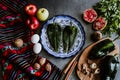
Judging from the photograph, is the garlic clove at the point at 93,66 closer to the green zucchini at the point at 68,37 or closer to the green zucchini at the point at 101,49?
the green zucchini at the point at 101,49

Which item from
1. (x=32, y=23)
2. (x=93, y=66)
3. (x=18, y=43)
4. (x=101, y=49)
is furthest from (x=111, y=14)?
(x=18, y=43)

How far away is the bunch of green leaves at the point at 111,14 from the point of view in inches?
82.2

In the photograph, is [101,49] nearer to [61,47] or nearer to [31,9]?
[61,47]

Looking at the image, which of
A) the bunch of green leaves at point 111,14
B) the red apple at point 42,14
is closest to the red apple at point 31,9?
the red apple at point 42,14

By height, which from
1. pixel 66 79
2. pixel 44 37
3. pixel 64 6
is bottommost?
pixel 66 79

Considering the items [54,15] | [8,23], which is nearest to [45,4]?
[54,15]

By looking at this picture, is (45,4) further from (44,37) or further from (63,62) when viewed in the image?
(63,62)

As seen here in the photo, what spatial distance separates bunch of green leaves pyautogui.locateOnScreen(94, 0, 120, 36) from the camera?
2.09 m

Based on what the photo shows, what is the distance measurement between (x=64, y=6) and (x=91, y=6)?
0.53ft

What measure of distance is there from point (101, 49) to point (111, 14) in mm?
228

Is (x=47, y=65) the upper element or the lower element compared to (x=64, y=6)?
lower

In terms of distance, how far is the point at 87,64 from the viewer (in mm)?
2020

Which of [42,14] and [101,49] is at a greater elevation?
[42,14]

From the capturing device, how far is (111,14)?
2.10m
